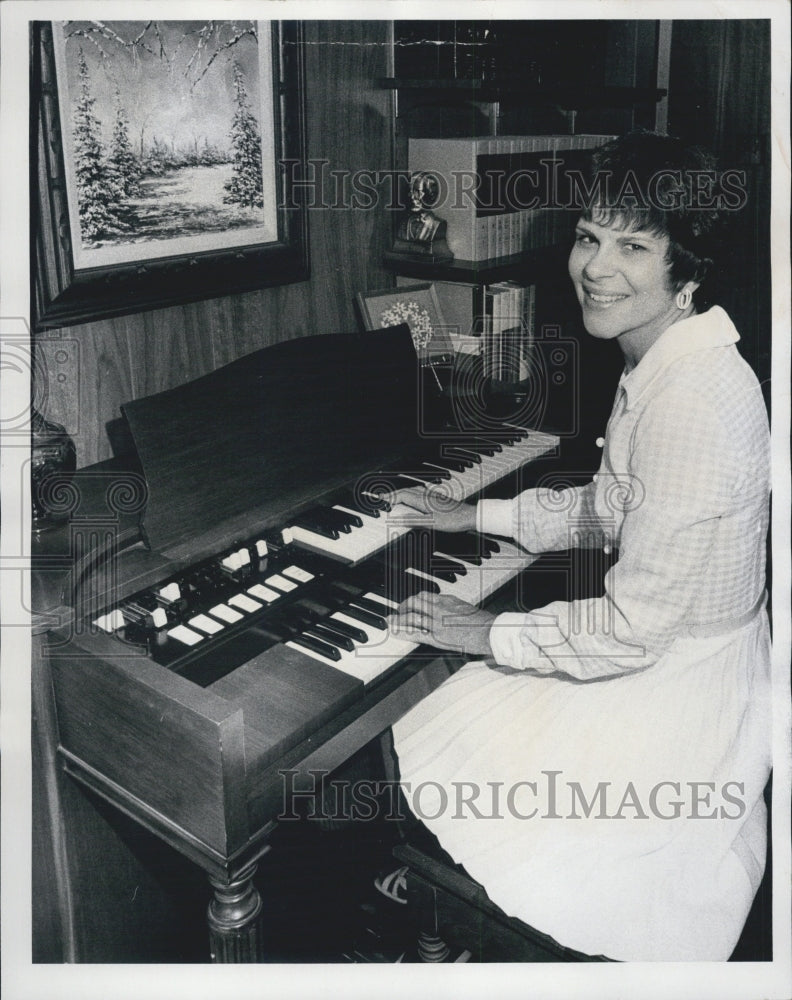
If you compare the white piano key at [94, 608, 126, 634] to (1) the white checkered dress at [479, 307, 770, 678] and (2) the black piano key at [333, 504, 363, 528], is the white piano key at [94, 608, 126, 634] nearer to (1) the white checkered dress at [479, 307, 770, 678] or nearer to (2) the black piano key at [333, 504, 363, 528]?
(2) the black piano key at [333, 504, 363, 528]

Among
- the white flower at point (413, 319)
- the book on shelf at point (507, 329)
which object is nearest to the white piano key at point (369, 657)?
the white flower at point (413, 319)

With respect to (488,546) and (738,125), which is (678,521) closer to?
(488,546)

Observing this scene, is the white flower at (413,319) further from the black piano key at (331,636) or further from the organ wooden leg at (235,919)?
the organ wooden leg at (235,919)

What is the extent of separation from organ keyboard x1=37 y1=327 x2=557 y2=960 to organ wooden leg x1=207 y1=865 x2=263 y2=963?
0.13 feet

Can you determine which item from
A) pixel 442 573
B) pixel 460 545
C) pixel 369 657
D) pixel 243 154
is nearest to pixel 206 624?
pixel 369 657

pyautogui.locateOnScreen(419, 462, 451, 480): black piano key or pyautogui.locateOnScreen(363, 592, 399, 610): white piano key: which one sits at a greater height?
pyautogui.locateOnScreen(419, 462, 451, 480): black piano key

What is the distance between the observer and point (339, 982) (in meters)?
1.54

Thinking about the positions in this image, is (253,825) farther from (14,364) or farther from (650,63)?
(650,63)

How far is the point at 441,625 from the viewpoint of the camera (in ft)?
5.40

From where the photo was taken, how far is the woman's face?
1634 millimetres

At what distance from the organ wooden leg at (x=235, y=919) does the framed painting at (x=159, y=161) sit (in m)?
1.18

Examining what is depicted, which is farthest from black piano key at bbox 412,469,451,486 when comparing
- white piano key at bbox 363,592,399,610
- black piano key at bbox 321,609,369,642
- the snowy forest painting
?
the snowy forest painting

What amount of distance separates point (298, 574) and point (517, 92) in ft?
5.50

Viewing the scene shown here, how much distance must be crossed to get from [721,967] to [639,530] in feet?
2.44
